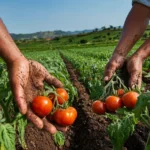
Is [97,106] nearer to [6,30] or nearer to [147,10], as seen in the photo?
[6,30]

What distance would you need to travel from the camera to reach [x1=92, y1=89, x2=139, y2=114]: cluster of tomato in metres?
2.95

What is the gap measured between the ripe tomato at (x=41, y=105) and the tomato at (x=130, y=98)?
26.2 inches

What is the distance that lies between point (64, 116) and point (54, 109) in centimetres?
21

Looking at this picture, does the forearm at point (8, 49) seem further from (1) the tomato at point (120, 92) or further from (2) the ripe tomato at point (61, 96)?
(1) the tomato at point (120, 92)

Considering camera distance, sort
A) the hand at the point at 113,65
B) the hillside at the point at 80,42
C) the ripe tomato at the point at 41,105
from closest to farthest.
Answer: the ripe tomato at the point at 41,105
the hand at the point at 113,65
the hillside at the point at 80,42

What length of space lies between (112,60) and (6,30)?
1.24 meters

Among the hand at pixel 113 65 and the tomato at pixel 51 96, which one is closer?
the tomato at pixel 51 96

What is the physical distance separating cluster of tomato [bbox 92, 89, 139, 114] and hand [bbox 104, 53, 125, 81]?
0.33m

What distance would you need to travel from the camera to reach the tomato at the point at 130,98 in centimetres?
293

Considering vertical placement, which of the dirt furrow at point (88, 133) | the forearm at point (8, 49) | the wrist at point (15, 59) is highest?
the forearm at point (8, 49)

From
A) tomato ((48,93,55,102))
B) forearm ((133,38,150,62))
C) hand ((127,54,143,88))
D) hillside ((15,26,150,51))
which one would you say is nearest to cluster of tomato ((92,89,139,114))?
hand ((127,54,143,88))

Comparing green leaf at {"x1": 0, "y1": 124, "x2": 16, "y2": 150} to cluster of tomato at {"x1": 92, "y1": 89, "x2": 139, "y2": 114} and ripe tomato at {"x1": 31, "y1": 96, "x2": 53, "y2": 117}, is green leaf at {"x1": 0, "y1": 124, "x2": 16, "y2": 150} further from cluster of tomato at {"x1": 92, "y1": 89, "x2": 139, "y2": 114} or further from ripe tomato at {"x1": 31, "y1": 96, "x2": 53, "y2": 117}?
cluster of tomato at {"x1": 92, "y1": 89, "x2": 139, "y2": 114}

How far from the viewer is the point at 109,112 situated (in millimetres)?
3326

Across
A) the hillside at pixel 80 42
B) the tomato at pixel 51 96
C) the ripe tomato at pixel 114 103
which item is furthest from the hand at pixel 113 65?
the hillside at pixel 80 42
